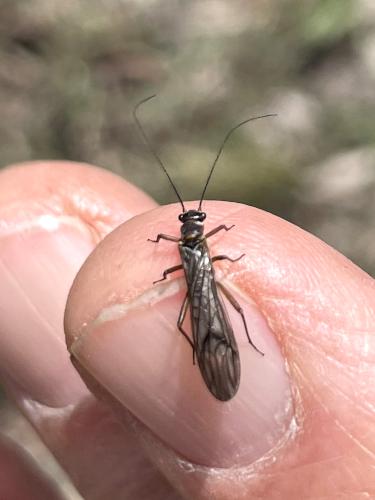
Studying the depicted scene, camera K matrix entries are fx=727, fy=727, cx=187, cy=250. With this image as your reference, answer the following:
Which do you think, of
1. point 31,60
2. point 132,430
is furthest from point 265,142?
point 132,430

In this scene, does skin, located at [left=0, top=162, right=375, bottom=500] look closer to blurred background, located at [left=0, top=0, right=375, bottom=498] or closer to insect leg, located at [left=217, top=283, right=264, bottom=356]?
insect leg, located at [left=217, top=283, right=264, bottom=356]

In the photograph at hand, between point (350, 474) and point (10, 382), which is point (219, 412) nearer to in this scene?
point (350, 474)

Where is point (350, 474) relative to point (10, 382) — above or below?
below

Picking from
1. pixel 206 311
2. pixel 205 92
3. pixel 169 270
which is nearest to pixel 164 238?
pixel 169 270

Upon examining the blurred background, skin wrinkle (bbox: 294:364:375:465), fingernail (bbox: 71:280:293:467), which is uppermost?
the blurred background

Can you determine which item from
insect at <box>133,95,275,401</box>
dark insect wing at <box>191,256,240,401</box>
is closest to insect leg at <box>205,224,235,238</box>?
insect at <box>133,95,275,401</box>
